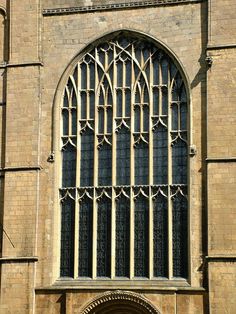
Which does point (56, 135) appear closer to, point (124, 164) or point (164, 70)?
point (124, 164)

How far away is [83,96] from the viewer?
893 inches

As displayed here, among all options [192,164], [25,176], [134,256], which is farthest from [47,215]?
[192,164]

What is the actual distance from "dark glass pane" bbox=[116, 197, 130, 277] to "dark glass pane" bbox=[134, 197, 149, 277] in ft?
0.73

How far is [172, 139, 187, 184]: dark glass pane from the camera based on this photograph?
21.6 meters

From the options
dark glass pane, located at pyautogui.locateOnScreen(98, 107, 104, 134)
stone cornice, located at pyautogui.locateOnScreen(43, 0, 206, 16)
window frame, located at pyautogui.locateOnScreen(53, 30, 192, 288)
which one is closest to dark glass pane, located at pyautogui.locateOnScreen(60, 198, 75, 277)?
window frame, located at pyautogui.locateOnScreen(53, 30, 192, 288)

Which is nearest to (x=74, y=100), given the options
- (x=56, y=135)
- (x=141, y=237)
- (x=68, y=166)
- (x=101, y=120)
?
(x=101, y=120)

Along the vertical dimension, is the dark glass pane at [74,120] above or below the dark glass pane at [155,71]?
below

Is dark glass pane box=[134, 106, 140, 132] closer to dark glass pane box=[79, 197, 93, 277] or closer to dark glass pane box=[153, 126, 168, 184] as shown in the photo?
dark glass pane box=[153, 126, 168, 184]

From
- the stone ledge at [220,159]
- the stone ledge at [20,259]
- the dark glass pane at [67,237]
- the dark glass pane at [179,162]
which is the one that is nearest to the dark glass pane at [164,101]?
the dark glass pane at [179,162]

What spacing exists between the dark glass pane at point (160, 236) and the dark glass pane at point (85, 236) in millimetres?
1808

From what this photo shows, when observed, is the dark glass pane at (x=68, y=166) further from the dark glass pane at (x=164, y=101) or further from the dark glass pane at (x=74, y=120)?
the dark glass pane at (x=164, y=101)

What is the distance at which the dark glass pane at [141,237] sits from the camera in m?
21.4

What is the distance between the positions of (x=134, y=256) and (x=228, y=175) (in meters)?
3.36

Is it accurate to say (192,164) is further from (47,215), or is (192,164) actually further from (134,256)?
(47,215)
